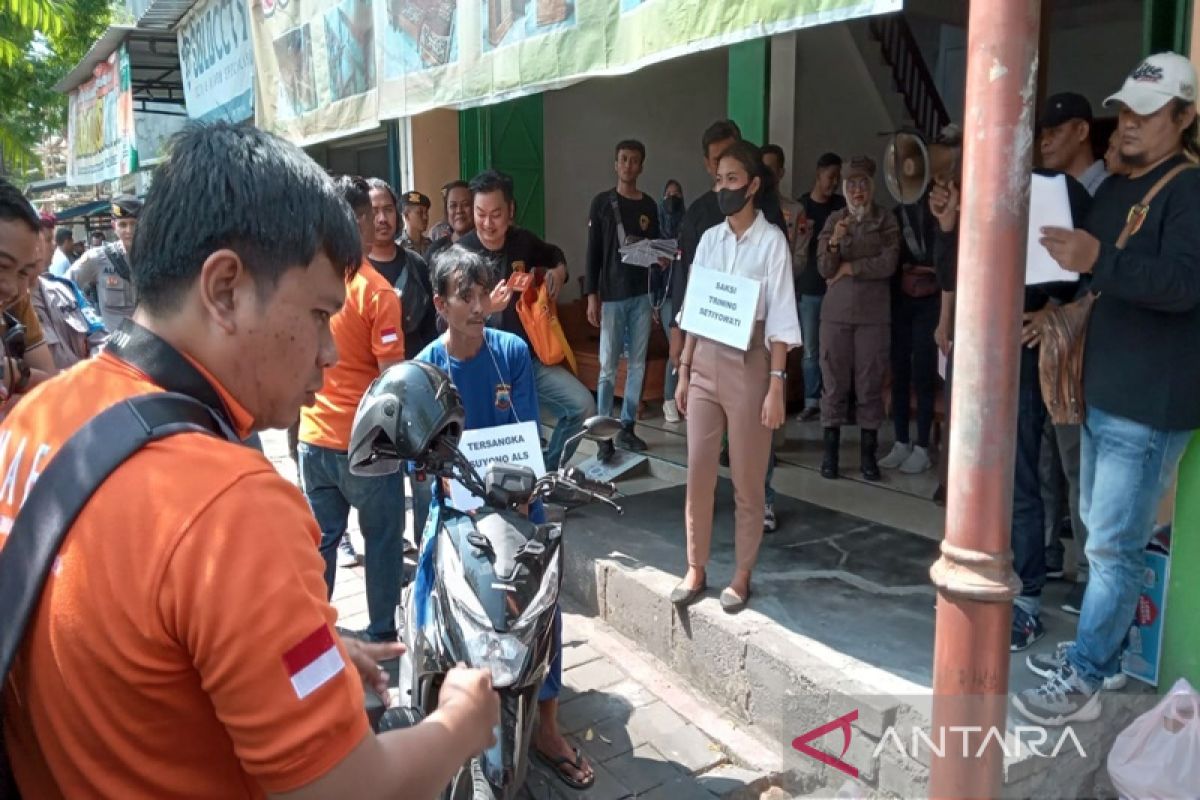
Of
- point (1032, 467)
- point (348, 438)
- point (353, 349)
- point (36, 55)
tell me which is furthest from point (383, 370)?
point (36, 55)

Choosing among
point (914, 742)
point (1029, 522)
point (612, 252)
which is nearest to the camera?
point (914, 742)

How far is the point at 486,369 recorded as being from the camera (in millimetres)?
3086

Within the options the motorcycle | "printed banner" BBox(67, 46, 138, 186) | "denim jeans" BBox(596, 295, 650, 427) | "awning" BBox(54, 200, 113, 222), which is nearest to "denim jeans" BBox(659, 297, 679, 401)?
"denim jeans" BBox(596, 295, 650, 427)

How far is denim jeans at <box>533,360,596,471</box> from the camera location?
4.90 m

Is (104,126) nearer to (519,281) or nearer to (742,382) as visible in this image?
(519,281)

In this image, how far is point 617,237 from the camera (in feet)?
19.0

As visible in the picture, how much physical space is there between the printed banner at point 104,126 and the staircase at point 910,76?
28.4 ft

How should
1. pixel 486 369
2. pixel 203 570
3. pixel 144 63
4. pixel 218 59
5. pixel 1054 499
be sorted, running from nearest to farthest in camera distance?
pixel 203 570
pixel 486 369
pixel 1054 499
pixel 218 59
pixel 144 63

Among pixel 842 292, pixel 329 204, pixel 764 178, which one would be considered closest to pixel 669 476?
pixel 842 292

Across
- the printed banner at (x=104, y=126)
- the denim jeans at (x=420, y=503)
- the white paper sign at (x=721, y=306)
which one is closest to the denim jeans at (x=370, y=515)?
the denim jeans at (x=420, y=503)

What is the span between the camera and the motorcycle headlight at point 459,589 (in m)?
2.17

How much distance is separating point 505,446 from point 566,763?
1039 mm

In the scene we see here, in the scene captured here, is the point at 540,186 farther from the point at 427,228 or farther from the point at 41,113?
the point at 41,113

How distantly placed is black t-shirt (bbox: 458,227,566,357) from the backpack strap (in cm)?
393
